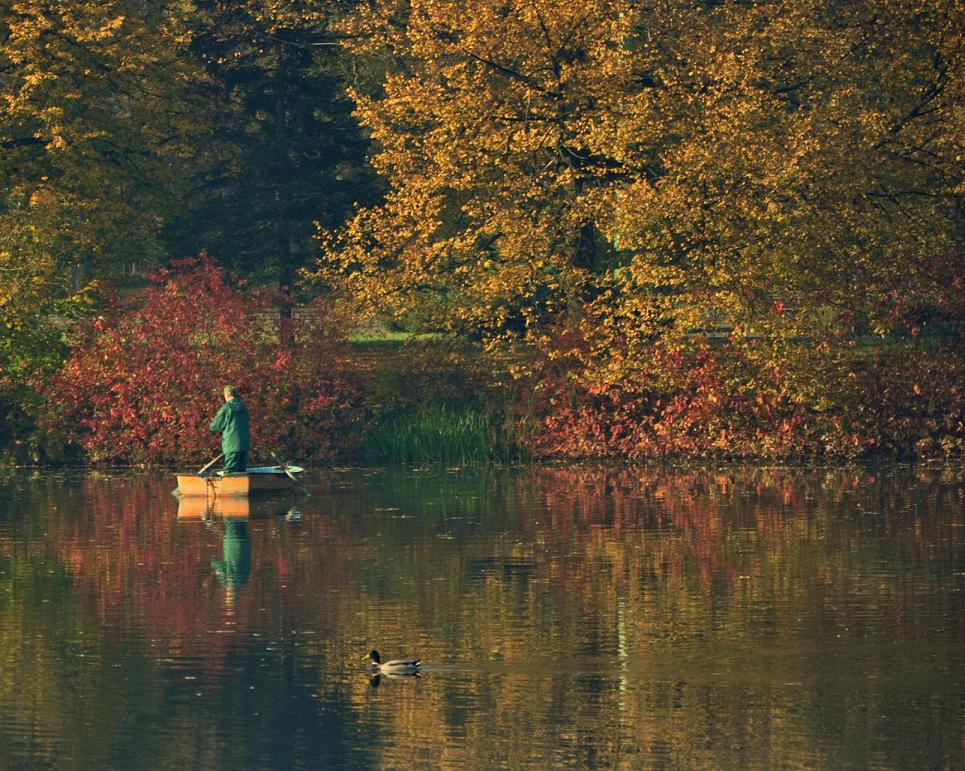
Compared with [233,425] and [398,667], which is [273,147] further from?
[398,667]

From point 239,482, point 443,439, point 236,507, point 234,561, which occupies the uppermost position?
point 443,439

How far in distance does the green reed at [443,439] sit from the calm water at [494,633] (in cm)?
905

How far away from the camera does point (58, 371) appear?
1667 inches

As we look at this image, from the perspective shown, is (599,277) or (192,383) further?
(599,277)

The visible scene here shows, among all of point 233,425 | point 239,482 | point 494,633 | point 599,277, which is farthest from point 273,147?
point 494,633

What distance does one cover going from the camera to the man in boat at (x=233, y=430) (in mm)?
33312

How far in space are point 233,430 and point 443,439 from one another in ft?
26.8

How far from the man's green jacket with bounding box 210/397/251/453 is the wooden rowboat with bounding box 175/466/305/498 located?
3.77 feet

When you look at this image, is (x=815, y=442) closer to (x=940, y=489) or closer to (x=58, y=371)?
(x=940, y=489)

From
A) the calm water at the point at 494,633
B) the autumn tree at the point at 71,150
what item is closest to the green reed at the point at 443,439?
the autumn tree at the point at 71,150

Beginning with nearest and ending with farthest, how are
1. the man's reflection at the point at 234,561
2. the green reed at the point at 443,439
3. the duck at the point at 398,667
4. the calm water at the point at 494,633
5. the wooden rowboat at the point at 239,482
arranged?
the calm water at the point at 494,633
the duck at the point at 398,667
the man's reflection at the point at 234,561
the wooden rowboat at the point at 239,482
the green reed at the point at 443,439

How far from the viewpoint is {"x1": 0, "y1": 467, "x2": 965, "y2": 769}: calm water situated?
14008mm

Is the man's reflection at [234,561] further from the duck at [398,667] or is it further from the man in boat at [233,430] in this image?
the duck at [398,667]

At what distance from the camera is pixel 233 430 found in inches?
1315
